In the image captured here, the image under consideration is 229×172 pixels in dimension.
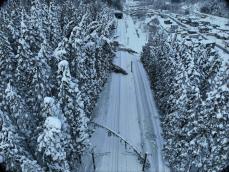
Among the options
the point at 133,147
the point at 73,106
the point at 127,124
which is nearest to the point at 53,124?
the point at 73,106

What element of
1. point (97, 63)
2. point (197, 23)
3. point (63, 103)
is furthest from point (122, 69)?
point (197, 23)

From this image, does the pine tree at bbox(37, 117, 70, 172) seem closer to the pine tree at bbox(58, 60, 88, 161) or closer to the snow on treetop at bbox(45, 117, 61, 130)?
the snow on treetop at bbox(45, 117, 61, 130)

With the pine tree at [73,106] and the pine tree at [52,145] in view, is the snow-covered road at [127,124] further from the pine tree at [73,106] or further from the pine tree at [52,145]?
the pine tree at [52,145]

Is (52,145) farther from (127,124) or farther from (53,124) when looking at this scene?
(127,124)

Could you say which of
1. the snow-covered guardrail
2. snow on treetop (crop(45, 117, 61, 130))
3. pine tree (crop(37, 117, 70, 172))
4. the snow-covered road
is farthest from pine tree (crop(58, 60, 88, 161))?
the snow-covered guardrail

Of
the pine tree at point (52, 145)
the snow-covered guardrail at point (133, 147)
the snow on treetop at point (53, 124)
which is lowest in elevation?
the snow-covered guardrail at point (133, 147)

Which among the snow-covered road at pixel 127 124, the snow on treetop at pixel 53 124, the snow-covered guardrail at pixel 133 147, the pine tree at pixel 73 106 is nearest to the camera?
the snow on treetop at pixel 53 124

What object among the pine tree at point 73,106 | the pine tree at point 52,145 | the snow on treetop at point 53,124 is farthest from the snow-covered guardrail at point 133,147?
the snow on treetop at point 53,124

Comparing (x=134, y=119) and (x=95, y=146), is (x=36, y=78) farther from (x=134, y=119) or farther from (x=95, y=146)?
(x=134, y=119)
